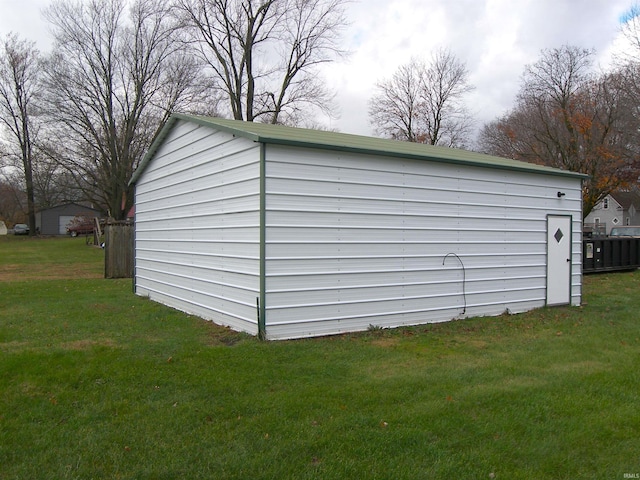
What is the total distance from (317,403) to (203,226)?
5.23 m

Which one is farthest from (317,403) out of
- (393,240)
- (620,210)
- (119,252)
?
(620,210)

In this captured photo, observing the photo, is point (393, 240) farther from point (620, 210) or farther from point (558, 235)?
point (620, 210)

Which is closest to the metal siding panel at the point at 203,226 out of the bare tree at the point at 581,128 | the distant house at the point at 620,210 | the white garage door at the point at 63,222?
the bare tree at the point at 581,128

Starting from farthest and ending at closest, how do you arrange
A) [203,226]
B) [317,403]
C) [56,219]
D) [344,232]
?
[56,219] < [203,226] < [344,232] < [317,403]

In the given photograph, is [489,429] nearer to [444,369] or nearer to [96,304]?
[444,369]

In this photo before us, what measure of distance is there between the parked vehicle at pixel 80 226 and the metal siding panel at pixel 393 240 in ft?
140

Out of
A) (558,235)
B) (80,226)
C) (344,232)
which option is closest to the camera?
A: (344,232)

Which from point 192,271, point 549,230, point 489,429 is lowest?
point 489,429

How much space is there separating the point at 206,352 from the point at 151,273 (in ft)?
19.9

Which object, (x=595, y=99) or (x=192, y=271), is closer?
(x=192, y=271)

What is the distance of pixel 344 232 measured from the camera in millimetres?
7742

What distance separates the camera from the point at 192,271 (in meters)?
9.50

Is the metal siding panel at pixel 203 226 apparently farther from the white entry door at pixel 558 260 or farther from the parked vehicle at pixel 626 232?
the parked vehicle at pixel 626 232

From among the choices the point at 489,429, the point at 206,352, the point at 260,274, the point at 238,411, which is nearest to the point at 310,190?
the point at 260,274
